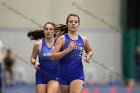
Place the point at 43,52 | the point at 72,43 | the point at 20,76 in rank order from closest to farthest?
the point at 72,43
the point at 43,52
the point at 20,76

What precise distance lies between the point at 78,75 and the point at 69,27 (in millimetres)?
931

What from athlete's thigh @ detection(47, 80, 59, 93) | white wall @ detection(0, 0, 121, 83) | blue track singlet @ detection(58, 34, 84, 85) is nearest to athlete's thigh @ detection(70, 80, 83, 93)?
blue track singlet @ detection(58, 34, 84, 85)

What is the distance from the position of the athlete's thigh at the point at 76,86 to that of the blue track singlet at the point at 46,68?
0.99 meters

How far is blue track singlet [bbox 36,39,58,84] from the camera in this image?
1101 cm

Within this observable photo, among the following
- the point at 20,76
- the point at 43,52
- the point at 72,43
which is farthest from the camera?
the point at 20,76

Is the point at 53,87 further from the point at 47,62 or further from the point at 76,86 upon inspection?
the point at 76,86

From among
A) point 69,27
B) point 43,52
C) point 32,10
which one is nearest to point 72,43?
point 69,27

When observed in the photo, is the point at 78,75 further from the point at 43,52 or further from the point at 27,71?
the point at 27,71

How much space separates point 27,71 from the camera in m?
24.8

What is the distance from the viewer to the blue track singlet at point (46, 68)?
11.0 m

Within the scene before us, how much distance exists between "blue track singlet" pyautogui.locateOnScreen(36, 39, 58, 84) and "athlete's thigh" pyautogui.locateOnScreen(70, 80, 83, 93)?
987 mm

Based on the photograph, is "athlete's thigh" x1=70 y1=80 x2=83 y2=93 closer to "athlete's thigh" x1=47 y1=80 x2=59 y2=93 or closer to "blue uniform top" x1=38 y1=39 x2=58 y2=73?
"athlete's thigh" x1=47 y1=80 x2=59 y2=93

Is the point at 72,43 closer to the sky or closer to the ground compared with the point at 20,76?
closer to the sky

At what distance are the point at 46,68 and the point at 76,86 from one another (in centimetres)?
131
